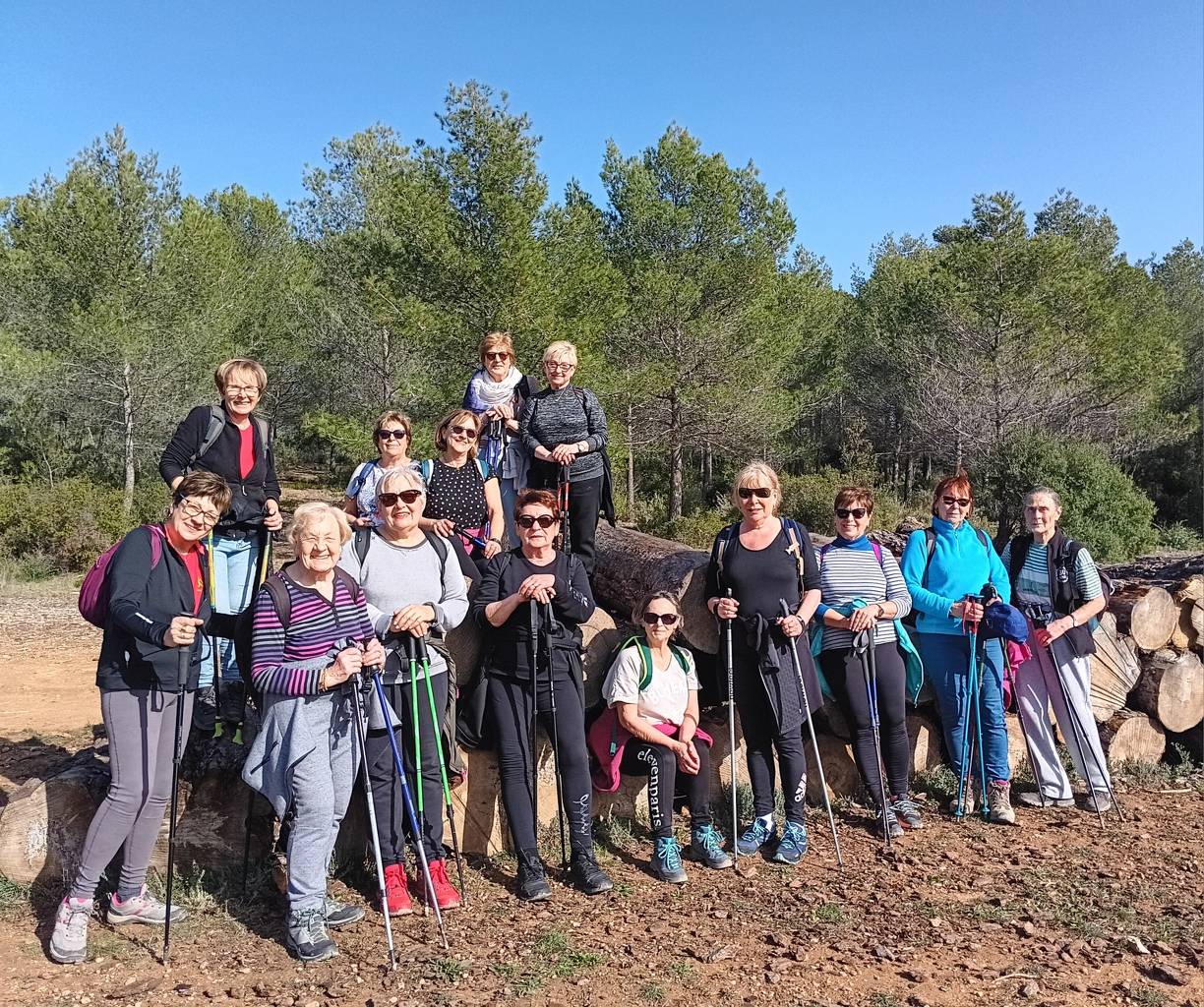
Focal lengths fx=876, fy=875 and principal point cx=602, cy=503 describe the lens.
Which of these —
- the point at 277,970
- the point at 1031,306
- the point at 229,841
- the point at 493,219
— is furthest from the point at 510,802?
the point at 1031,306

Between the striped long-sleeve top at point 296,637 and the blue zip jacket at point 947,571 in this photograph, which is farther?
the blue zip jacket at point 947,571

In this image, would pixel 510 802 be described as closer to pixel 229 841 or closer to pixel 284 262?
pixel 229 841

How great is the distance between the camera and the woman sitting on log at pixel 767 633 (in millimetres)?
4426

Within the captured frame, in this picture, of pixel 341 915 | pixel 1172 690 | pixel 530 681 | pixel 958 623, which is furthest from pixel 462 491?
pixel 1172 690

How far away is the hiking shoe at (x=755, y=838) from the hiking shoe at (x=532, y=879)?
106 cm

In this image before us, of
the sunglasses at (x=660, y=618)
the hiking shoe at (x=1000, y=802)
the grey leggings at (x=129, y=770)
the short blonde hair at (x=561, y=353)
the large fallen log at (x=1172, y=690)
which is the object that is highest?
the short blonde hair at (x=561, y=353)

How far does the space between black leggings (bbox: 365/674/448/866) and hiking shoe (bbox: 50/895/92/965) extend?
1.19 meters

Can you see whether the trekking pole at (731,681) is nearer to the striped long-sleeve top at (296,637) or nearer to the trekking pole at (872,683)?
the trekking pole at (872,683)

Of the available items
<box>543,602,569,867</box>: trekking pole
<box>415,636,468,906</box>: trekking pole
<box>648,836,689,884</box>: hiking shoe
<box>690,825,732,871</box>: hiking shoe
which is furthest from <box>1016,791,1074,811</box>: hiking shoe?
<box>415,636,468,906</box>: trekking pole

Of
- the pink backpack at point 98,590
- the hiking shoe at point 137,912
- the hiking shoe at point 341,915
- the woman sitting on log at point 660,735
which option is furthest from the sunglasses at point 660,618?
the hiking shoe at point 137,912

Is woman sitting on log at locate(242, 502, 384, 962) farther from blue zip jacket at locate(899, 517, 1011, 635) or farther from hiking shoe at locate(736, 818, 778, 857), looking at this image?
blue zip jacket at locate(899, 517, 1011, 635)

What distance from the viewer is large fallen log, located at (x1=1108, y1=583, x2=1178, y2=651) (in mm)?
6027

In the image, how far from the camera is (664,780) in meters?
4.31

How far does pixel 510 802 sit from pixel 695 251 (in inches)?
709
